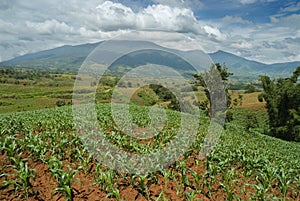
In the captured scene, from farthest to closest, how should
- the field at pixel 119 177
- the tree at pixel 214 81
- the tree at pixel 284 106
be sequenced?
1. the tree at pixel 284 106
2. the tree at pixel 214 81
3. the field at pixel 119 177

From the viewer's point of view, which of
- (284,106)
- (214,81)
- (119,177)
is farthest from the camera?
(284,106)

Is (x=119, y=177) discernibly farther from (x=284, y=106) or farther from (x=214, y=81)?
(x=284, y=106)

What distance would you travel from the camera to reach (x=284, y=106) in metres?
30.2

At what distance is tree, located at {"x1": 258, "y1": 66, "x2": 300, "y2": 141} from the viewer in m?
28.8

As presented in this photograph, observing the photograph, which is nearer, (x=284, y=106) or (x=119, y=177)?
(x=119, y=177)

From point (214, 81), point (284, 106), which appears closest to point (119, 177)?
point (214, 81)

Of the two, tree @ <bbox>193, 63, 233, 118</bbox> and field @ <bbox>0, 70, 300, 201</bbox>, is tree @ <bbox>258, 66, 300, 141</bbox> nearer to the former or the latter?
tree @ <bbox>193, 63, 233, 118</bbox>

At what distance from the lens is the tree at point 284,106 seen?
28812 millimetres

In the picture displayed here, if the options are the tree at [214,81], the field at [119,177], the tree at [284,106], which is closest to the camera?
the field at [119,177]

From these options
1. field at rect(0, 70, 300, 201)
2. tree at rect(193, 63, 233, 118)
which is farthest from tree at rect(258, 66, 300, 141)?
field at rect(0, 70, 300, 201)

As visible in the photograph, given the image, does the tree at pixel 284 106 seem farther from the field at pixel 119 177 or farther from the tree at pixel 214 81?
the field at pixel 119 177

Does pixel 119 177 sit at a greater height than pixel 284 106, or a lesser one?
greater

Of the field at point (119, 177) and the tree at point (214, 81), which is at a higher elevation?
the tree at point (214, 81)

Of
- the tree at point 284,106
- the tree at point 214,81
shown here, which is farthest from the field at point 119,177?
the tree at point 284,106
